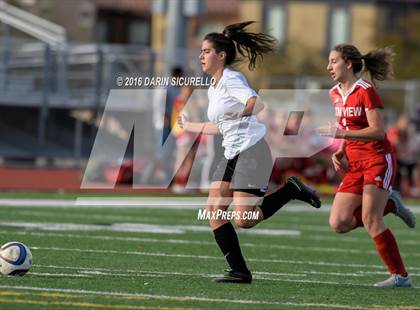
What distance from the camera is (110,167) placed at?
21562 mm

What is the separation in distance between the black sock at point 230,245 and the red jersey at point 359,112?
1.25 meters

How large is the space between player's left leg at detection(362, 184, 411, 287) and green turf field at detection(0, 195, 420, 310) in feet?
0.53

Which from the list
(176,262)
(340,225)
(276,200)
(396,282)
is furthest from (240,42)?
(396,282)

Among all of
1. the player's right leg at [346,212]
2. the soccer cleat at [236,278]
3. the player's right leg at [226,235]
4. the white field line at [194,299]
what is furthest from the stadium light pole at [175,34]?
the white field line at [194,299]

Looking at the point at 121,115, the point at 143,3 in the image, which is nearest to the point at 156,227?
the point at 121,115

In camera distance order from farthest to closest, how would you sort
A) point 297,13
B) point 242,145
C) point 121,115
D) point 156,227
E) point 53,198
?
point 297,13
point 121,115
point 53,198
point 156,227
point 242,145

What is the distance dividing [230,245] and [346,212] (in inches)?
42.4

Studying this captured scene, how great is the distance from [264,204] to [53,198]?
8.74 metres

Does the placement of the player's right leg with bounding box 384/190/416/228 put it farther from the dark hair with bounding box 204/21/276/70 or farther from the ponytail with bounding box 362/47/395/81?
the dark hair with bounding box 204/21/276/70

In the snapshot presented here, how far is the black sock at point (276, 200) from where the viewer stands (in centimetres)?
960

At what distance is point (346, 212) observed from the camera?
9.68 metres

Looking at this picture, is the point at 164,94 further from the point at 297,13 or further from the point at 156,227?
the point at 297,13

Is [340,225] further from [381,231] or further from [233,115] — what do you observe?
[233,115]

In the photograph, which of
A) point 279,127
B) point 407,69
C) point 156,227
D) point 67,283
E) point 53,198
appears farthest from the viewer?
point 407,69
